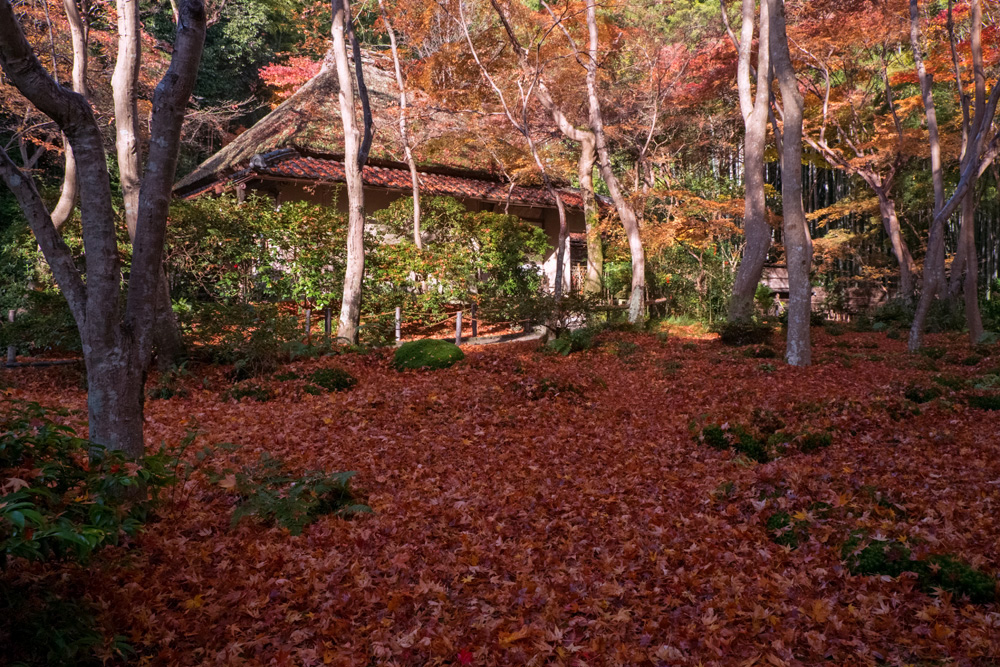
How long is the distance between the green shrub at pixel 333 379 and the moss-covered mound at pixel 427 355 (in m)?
1.18

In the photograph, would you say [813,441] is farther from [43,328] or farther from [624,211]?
[624,211]

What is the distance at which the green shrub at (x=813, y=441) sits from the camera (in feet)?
20.8

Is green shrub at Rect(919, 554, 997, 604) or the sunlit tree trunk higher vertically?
the sunlit tree trunk

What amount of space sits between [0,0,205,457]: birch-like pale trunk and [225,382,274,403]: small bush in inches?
168

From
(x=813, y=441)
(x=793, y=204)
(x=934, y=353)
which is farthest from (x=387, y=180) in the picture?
(x=813, y=441)

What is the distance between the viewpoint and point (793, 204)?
10.9m

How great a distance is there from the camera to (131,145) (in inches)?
362

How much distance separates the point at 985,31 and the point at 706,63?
6.88 meters

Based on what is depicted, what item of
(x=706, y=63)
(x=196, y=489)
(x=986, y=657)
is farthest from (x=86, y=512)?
(x=706, y=63)

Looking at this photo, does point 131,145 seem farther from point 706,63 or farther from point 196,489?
point 706,63

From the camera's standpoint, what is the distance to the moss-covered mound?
401 inches

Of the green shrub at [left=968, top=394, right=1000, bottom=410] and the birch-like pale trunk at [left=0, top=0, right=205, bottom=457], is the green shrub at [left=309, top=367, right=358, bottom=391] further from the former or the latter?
the green shrub at [left=968, top=394, right=1000, bottom=410]

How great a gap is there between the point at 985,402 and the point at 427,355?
23.3ft

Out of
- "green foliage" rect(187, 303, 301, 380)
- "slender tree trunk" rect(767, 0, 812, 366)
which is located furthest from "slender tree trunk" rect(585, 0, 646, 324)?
"green foliage" rect(187, 303, 301, 380)
